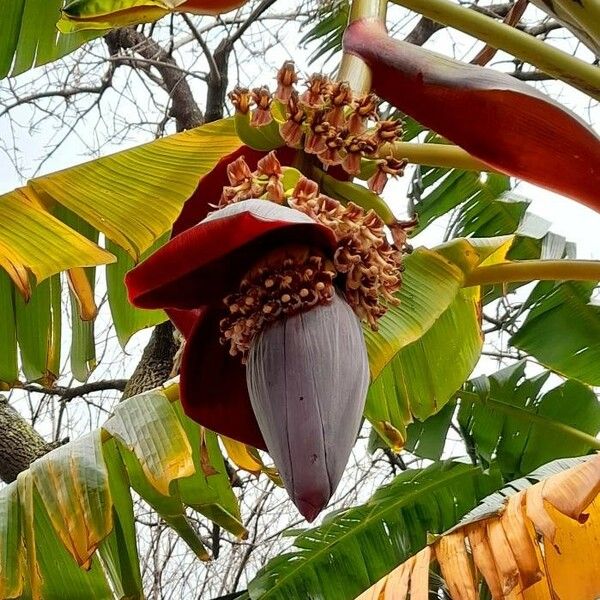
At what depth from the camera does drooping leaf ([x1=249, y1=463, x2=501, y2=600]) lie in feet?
4.03

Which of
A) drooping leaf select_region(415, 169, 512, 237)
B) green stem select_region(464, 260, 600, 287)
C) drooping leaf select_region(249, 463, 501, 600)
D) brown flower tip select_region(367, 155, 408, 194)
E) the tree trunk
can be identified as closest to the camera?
brown flower tip select_region(367, 155, 408, 194)

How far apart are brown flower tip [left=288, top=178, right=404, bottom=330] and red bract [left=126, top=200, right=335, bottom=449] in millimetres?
14

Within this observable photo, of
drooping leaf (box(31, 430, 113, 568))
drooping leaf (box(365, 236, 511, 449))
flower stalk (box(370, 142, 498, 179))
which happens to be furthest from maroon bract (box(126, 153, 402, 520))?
drooping leaf (box(365, 236, 511, 449))

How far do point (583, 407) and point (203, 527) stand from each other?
1.68 metres

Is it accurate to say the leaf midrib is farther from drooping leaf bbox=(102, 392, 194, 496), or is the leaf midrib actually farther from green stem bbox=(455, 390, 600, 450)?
drooping leaf bbox=(102, 392, 194, 496)

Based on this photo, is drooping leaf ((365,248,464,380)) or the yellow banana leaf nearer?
the yellow banana leaf

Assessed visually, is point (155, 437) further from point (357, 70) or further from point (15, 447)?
point (15, 447)

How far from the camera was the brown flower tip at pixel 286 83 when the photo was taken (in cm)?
46

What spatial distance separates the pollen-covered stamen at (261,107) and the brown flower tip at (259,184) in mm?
41

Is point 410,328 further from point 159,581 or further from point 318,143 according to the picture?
point 159,581

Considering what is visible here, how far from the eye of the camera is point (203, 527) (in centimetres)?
271

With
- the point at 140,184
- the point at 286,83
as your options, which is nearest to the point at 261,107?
the point at 286,83

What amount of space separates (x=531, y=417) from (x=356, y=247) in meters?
0.96

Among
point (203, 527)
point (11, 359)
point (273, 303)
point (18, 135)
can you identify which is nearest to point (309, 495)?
point (273, 303)
